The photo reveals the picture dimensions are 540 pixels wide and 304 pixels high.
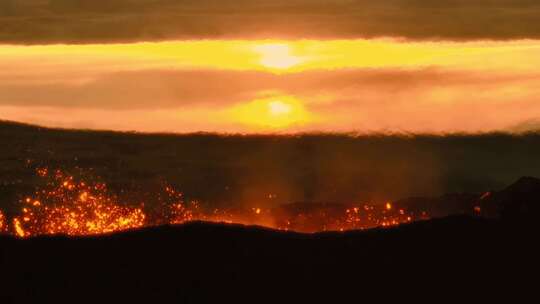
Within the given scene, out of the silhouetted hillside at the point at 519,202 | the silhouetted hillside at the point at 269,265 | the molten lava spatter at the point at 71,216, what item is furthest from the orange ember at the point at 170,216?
the silhouetted hillside at the point at 269,265

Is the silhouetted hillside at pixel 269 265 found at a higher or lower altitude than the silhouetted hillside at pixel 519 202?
lower

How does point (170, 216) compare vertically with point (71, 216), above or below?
above

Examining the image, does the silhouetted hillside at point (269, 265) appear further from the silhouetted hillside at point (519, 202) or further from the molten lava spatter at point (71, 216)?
the molten lava spatter at point (71, 216)

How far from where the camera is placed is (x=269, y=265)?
48.2 m

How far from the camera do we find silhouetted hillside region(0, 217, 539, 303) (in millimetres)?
46188

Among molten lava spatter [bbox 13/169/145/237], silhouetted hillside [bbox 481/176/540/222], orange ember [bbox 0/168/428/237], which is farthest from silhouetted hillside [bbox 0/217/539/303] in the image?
orange ember [bbox 0/168/428/237]

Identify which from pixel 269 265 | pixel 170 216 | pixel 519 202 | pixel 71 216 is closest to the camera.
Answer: pixel 269 265

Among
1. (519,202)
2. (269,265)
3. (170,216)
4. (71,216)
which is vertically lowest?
(269,265)

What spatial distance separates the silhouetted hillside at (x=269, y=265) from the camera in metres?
46.2

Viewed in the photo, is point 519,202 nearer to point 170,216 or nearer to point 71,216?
point 71,216

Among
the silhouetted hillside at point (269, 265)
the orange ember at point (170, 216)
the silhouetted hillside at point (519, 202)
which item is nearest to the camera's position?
the silhouetted hillside at point (269, 265)

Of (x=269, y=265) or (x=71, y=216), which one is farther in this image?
(x=71, y=216)

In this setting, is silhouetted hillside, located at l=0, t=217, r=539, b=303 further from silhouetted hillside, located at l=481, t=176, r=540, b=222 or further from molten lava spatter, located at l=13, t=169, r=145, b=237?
molten lava spatter, located at l=13, t=169, r=145, b=237

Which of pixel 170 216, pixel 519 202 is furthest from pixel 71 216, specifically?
pixel 519 202
